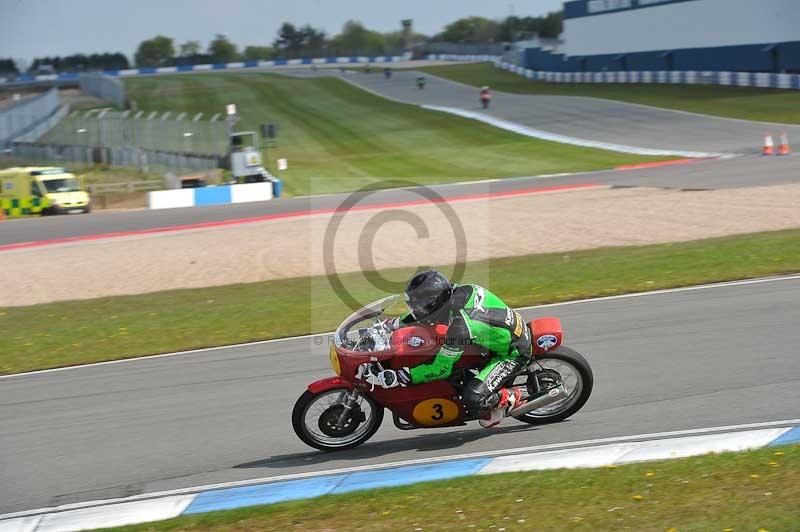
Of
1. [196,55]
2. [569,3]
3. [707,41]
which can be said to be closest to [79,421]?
[707,41]

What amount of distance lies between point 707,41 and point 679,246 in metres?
48.2

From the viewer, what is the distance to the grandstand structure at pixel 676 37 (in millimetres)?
53594

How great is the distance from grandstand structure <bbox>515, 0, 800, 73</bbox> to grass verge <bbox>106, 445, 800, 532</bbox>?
5096 cm

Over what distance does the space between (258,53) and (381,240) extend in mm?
133134

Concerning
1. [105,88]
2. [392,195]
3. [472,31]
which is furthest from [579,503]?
[472,31]

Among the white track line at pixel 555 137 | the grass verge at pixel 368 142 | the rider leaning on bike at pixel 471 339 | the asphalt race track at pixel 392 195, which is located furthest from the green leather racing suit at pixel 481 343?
the white track line at pixel 555 137

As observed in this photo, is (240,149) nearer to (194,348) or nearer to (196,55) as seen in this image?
(194,348)

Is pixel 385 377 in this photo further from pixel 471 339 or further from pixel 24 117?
pixel 24 117

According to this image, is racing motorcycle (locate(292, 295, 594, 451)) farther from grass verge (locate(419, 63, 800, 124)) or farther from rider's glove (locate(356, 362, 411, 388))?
grass verge (locate(419, 63, 800, 124))

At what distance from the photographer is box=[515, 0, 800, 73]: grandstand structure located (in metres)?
53.6

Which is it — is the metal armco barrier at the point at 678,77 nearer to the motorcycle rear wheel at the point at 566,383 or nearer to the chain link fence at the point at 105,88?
the chain link fence at the point at 105,88

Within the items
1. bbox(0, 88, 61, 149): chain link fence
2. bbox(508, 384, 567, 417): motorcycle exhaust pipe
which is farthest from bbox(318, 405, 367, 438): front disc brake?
bbox(0, 88, 61, 149): chain link fence

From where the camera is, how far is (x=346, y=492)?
285 inches

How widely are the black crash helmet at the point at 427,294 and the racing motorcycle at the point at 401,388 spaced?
0.21 meters
